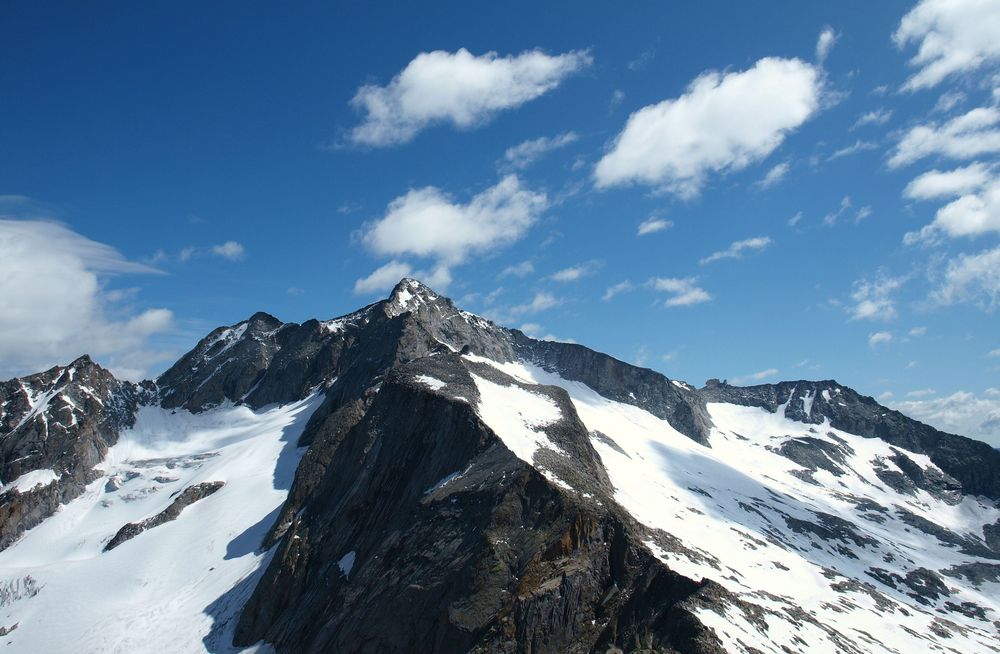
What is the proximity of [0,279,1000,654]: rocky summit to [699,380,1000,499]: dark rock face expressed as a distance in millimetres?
729

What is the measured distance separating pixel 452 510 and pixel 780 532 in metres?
57.5

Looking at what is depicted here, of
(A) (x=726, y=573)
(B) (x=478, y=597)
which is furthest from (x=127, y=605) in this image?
(A) (x=726, y=573)

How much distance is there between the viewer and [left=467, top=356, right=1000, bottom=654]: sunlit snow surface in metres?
43.2

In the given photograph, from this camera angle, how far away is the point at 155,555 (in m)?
74.2

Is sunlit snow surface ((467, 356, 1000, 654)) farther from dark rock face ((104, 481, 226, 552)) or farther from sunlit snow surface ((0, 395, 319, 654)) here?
dark rock face ((104, 481, 226, 552))

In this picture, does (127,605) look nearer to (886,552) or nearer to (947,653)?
(947,653)

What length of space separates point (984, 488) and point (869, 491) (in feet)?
82.3

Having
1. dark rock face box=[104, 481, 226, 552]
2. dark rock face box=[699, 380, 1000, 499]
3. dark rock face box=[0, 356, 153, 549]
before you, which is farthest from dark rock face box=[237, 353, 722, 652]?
dark rock face box=[699, 380, 1000, 499]

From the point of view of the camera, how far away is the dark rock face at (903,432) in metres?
141

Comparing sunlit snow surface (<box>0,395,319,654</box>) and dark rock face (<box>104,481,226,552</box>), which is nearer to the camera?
sunlit snow surface (<box>0,395,319,654</box>)

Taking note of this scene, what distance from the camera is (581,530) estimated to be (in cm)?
3155

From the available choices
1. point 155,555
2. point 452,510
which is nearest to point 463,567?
point 452,510

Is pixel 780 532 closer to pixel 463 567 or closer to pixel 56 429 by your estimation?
pixel 463 567

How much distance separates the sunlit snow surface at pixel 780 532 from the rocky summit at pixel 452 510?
43cm
